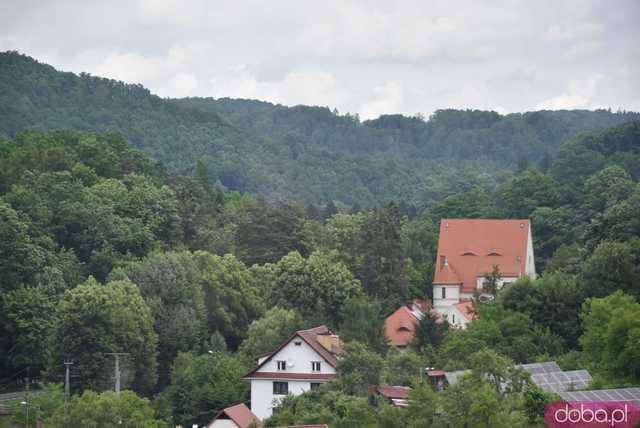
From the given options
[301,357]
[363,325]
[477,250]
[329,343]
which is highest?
[477,250]

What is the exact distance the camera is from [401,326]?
73.8 metres

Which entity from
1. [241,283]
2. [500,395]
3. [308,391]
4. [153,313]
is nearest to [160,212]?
[241,283]

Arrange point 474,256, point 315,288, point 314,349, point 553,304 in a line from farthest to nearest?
1. point 474,256
2. point 315,288
3. point 553,304
4. point 314,349

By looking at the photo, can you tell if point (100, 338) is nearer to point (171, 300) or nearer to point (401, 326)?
point (171, 300)

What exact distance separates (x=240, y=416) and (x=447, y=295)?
3556cm

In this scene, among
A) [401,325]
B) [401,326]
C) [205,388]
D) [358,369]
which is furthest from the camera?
[401,325]

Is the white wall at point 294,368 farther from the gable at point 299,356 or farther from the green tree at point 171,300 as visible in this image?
the green tree at point 171,300

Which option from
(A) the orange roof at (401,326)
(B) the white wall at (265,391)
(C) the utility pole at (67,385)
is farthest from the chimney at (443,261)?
(C) the utility pole at (67,385)

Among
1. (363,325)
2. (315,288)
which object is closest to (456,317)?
(315,288)

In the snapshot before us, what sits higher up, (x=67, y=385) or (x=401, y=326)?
(x=401, y=326)

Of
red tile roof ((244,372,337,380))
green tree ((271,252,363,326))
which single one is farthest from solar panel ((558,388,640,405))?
green tree ((271,252,363,326))

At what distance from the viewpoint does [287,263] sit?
249 feet

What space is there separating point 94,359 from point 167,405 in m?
4.04

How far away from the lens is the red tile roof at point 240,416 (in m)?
50.6
